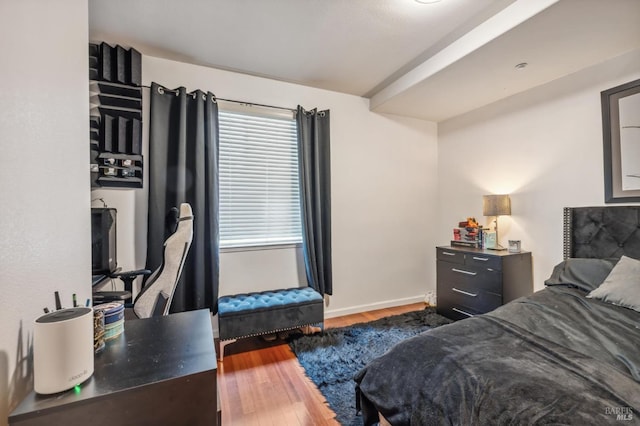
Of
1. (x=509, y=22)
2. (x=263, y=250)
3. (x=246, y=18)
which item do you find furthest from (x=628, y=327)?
(x=246, y=18)

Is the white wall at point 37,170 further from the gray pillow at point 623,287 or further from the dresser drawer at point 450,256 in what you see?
the dresser drawer at point 450,256

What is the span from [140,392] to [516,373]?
1273mm

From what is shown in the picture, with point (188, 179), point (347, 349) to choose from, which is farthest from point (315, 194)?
point (347, 349)

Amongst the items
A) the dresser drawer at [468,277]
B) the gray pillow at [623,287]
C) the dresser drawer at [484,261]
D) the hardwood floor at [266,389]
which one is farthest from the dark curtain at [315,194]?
the gray pillow at [623,287]

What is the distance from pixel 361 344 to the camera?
2.49 metres

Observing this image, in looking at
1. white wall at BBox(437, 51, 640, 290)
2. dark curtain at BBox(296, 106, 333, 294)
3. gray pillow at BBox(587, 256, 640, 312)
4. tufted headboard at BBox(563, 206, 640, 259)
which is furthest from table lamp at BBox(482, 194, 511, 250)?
dark curtain at BBox(296, 106, 333, 294)

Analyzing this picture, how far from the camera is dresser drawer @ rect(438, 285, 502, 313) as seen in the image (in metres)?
2.60

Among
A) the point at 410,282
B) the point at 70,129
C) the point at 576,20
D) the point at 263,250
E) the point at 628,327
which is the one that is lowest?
the point at 410,282

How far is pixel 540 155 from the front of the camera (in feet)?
9.04

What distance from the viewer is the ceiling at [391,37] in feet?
6.09

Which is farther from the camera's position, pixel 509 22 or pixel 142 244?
pixel 142 244

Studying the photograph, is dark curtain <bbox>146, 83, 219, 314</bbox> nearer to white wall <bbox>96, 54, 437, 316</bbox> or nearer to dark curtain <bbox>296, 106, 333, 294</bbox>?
white wall <bbox>96, 54, 437, 316</bbox>

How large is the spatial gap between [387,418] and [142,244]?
2.33m

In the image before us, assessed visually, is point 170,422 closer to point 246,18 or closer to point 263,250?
point 263,250
